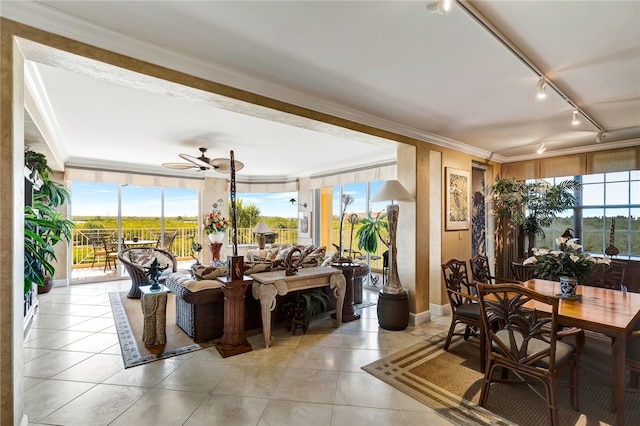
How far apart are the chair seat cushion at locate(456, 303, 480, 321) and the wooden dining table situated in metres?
0.71

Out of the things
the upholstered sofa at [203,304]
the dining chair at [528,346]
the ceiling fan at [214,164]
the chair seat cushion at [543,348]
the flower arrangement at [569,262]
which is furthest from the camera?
the ceiling fan at [214,164]

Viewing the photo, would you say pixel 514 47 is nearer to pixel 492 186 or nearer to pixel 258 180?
pixel 492 186

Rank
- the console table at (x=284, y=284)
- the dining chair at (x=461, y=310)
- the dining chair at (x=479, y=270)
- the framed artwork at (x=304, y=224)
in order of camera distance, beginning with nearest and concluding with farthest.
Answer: the dining chair at (x=461, y=310)
the console table at (x=284, y=284)
the dining chair at (x=479, y=270)
the framed artwork at (x=304, y=224)

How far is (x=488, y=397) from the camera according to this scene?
2375 millimetres

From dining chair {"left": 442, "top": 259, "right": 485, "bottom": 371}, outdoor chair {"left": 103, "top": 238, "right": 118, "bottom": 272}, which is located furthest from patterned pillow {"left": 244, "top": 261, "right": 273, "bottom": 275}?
outdoor chair {"left": 103, "top": 238, "right": 118, "bottom": 272}

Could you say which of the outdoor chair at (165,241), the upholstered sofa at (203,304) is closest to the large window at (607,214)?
the upholstered sofa at (203,304)

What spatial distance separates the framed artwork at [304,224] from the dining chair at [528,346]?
6.27 metres

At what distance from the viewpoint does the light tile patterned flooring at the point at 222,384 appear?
83.4 inches

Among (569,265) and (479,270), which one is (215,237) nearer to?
(479,270)

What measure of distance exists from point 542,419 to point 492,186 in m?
4.14

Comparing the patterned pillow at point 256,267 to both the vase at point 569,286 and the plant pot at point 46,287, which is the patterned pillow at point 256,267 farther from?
the plant pot at point 46,287

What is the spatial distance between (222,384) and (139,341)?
1555 mm

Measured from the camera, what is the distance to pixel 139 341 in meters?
3.41

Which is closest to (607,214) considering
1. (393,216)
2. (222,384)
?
(393,216)
